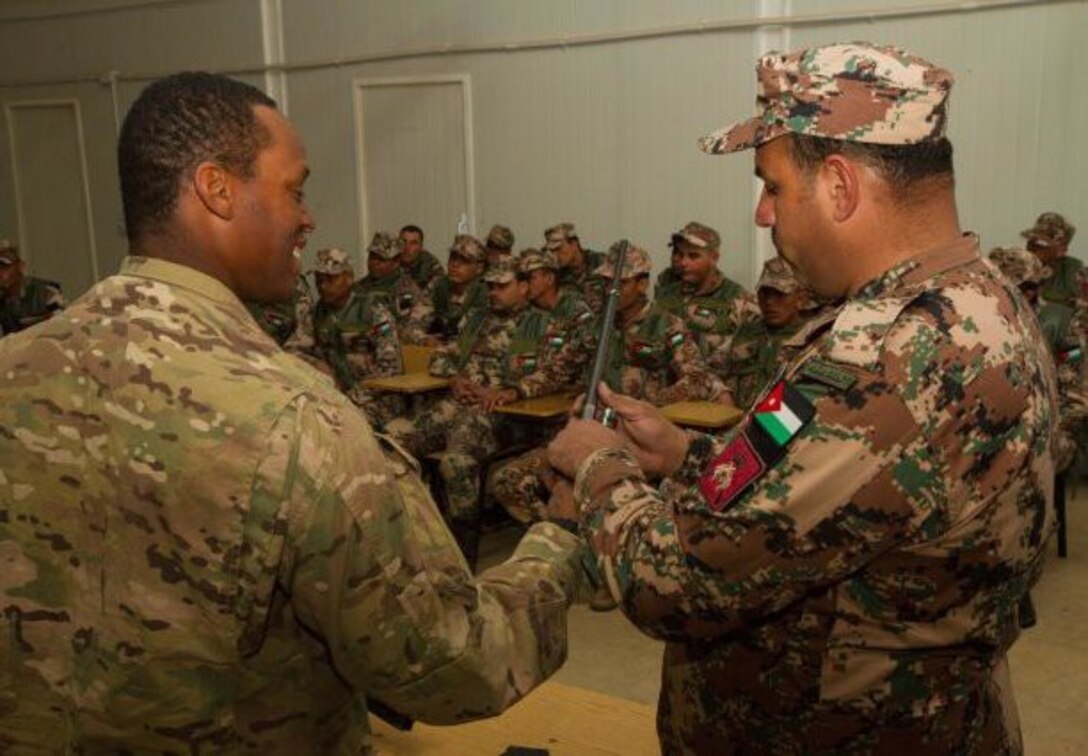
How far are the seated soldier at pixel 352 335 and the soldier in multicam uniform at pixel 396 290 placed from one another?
38 centimetres

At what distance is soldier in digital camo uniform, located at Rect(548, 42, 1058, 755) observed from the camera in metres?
1.26

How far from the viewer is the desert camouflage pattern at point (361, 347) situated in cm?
673

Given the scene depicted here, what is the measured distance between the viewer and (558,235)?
800cm

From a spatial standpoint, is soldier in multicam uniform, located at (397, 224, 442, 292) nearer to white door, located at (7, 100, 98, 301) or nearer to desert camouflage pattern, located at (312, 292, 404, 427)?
desert camouflage pattern, located at (312, 292, 404, 427)

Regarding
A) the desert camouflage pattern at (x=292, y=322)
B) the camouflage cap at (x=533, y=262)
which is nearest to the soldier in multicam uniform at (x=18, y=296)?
the desert camouflage pattern at (x=292, y=322)

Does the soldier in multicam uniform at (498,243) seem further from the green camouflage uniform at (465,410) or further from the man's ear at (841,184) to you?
the man's ear at (841,184)

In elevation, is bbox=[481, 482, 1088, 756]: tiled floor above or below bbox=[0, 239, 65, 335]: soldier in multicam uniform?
below

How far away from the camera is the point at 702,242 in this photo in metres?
6.23

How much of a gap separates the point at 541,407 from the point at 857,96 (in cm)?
413

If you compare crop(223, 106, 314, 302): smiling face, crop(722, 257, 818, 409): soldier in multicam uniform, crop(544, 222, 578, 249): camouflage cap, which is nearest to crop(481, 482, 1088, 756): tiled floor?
crop(722, 257, 818, 409): soldier in multicam uniform

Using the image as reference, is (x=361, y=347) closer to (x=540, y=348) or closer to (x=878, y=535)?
(x=540, y=348)

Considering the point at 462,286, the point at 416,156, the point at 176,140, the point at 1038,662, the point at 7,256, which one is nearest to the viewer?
the point at 176,140

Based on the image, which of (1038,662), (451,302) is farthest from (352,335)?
(1038,662)

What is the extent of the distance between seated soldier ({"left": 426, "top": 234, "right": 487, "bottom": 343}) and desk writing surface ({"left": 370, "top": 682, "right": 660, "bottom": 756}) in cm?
572
